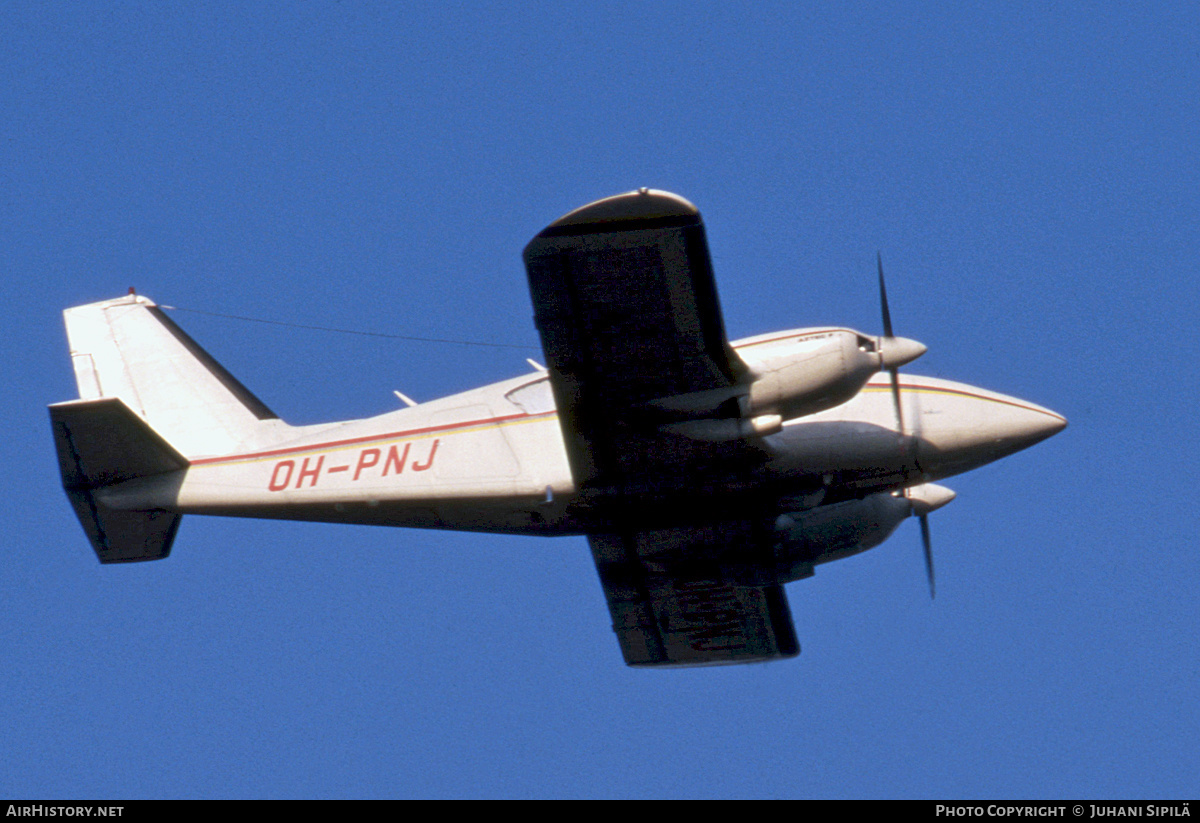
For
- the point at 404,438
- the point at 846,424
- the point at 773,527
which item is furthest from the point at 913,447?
the point at 404,438

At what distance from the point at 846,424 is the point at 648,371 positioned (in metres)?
3.67

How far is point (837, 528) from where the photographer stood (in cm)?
2523

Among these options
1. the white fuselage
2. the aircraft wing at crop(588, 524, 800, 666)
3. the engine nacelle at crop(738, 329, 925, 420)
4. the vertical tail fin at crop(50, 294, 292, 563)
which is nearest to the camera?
the engine nacelle at crop(738, 329, 925, 420)

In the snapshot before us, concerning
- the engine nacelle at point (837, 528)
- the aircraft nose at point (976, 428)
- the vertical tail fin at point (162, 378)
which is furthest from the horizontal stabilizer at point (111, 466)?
the aircraft nose at point (976, 428)

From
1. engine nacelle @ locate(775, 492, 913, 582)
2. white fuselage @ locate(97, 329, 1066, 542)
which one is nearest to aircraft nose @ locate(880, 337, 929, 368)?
white fuselage @ locate(97, 329, 1066, 542)

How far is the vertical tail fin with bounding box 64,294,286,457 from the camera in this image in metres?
26.1

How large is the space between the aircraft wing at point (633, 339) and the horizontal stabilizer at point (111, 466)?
24.2 feet

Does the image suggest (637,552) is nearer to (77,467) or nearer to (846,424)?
(846,424)

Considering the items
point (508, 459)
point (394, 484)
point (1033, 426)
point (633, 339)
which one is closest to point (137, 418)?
point (394, 484)

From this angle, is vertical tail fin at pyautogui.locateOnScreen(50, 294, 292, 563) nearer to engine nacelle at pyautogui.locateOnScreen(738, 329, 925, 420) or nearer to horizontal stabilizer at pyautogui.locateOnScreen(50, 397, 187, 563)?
horizontal stabilizer at pyautogui.locateOnScreen(50, 397, 187, 563)

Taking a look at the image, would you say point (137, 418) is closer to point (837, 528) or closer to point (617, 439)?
point (617, 439)

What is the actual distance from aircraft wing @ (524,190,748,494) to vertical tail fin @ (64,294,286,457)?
6375mm

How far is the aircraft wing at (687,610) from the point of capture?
2641 cm

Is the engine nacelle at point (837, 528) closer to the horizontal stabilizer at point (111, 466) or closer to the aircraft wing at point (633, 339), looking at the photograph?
the aircraft wing at point (633, 339)
